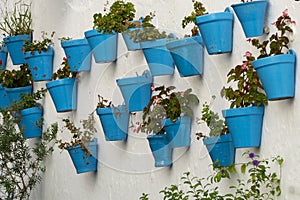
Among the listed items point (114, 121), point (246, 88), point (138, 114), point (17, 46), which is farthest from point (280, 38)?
point (17, 46)

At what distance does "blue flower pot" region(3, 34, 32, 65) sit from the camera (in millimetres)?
7250

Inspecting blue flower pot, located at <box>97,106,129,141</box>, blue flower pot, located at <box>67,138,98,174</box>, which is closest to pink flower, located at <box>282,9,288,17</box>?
blue flower pot, located at <box>97,106,129,141</box>

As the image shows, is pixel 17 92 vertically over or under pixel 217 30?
under

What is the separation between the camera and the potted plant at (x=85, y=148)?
6.20 metres

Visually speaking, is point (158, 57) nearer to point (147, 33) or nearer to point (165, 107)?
point (147, 33)

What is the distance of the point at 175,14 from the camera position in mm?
5340

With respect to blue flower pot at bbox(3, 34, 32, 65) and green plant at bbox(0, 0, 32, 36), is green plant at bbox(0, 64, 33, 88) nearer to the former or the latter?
blue flower pot at bbox(3, 34, 32, 65)

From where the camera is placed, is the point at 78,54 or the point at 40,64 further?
the point at 40,64

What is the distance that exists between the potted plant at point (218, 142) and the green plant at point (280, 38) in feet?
1.74

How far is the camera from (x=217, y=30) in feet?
14.9

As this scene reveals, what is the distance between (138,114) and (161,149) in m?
0.48

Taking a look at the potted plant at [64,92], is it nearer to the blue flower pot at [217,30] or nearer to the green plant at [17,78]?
the green plant at [17,78]

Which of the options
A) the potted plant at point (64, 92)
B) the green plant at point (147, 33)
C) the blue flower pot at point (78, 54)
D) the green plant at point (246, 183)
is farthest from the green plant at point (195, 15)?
the potted plant at point (64, 92)

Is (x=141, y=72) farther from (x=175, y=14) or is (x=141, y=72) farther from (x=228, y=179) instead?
(x=228, y=179)
